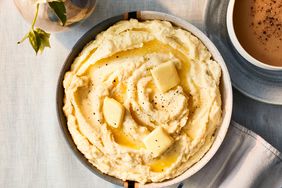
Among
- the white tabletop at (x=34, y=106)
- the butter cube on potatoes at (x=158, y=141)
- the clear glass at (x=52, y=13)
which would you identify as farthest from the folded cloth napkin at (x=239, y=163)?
the clear glass at (x=52, y=13)

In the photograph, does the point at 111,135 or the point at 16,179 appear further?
the point at 16,179

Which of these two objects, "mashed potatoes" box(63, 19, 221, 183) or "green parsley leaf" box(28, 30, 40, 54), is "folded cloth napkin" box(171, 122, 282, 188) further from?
"green parsley leaf" box(28, 30, 40, 54)

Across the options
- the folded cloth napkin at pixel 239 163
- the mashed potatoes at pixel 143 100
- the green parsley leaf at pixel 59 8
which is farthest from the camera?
the folded cloth napkin at pixel 239 163

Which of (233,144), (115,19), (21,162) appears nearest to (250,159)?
(233,144)

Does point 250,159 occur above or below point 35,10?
below

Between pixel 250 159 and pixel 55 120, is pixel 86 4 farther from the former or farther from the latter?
pixel 250 159

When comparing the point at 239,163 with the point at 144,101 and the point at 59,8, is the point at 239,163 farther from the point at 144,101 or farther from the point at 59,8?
the point at 59,8

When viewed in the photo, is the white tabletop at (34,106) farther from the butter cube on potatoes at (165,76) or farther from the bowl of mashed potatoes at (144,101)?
the butter cube on potatoes at (165,76)
